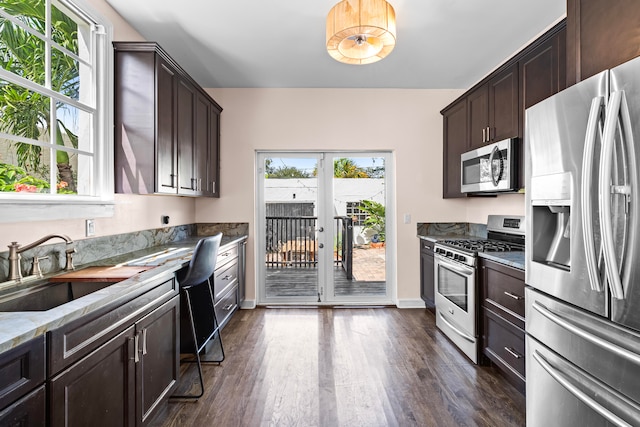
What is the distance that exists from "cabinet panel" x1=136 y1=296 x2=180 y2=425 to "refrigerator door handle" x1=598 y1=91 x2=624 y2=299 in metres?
1.98

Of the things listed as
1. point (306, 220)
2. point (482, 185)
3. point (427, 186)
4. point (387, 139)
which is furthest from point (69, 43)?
point (427, 186)

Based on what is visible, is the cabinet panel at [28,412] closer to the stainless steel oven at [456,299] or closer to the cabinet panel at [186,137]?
the cabinet panel at [186,137]

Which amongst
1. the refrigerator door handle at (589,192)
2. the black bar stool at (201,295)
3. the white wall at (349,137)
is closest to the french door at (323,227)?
the white wall at (349,137)

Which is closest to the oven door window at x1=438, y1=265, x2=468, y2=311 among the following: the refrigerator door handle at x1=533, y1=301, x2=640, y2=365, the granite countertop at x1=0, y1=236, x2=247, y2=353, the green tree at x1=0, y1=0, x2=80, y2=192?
the refrigerator door handle at x1=533, y1=301, x2=640, y2=365

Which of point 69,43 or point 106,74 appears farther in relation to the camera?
point 106,74

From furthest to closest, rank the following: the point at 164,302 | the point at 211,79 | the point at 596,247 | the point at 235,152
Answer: the point at 235,152, the point at 211,79, the point at 164,302, the point at 596,247

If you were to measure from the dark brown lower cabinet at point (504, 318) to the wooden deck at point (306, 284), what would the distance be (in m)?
1.71

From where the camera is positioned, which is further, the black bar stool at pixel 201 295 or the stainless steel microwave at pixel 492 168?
the stainless steel microwave at pixel 492 168

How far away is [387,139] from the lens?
3.98 meters

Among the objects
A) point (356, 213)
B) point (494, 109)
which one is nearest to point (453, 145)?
point (494, 109)

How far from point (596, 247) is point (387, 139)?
298 centimetres

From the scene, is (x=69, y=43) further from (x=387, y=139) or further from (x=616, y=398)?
(x=616, y=398)

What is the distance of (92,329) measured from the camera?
4.13 feet

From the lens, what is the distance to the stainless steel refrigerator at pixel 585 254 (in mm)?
1079
